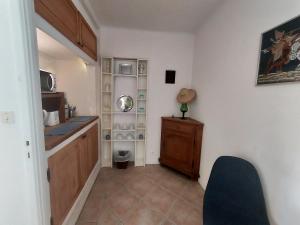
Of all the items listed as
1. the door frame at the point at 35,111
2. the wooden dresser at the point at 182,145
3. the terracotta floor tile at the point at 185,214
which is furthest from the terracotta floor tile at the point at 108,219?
the wooden dresser at the point at 182,145

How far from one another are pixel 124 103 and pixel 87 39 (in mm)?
1215

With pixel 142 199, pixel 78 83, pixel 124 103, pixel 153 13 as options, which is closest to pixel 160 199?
pixel 142 199

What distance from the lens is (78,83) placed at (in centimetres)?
247

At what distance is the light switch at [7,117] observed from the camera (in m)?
0.94

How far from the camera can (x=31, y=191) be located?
0.99 m

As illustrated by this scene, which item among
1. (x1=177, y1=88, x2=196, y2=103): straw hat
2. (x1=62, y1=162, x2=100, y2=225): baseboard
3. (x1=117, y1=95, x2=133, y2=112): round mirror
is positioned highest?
(x1=177, y1=88, x2=196, y2=103): straw hat

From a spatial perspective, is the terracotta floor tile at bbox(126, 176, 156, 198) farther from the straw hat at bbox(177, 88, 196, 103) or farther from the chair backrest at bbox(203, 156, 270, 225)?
the straw hat at bbox(177, 88, 196, 103)

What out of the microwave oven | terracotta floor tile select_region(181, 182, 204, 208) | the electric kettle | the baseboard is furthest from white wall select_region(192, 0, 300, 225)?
the microwave oven

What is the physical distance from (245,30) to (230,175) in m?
1.36

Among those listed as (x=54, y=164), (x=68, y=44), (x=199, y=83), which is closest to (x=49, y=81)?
(x=68, y=44)

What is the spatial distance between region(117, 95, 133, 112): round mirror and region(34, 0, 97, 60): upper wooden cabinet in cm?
91

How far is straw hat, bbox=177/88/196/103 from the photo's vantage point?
8.64ft

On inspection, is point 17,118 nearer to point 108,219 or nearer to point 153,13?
point 108,219

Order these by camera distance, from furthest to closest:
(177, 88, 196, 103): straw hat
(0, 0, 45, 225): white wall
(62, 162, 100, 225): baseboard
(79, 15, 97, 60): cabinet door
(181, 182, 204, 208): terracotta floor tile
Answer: (177, 88, 196, 103): straw hat, (181, 182, 204, 208): terracotta floor tile, (79, 15, 97, 60): cabinet door, (62, 162, 100, 225): baseboard, (0, 0, 45, 225): white wall
